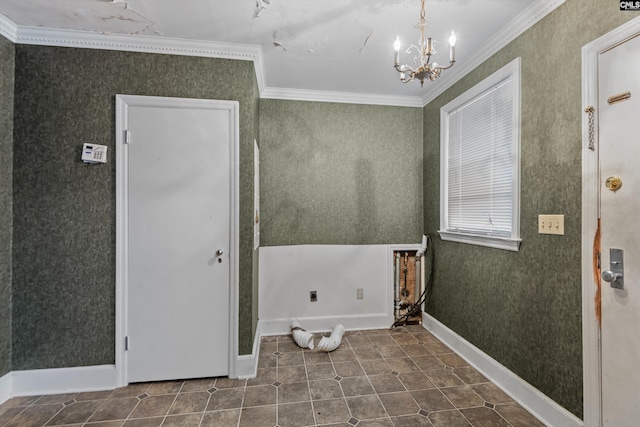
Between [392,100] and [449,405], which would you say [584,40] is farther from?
[449,405]

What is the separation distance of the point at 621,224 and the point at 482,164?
1.16 metres

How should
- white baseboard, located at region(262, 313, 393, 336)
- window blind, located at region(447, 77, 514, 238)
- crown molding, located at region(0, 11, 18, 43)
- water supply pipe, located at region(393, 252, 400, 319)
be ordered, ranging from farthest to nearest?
Result: water supply pipe, located at region(393, 252, 400, 319), white baseboard, located at region(262, 313, 393, 336), window blind, located at region(447, 77, 514, 238), crown molding, located at region(0, 11, 18, 43)

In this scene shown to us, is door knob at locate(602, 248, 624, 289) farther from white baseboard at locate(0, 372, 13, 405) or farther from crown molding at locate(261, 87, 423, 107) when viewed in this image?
white baseboard at locate(0, 372, 13, 405)

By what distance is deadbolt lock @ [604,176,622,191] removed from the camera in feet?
4.57

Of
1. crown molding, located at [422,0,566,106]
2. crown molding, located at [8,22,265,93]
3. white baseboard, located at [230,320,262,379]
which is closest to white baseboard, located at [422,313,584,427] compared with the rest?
white baseboard, located at [230,320,262,379]

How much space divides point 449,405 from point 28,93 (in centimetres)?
370

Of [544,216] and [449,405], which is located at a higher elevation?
[544,216]

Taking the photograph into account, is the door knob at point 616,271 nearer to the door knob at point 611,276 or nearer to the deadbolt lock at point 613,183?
the door knob at point 611,276

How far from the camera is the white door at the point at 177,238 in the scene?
7.16 feet

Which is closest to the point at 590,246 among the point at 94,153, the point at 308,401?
the point at 308,401

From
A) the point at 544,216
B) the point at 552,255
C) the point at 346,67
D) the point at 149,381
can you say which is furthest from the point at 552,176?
the point at 149,381

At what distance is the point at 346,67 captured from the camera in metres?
2.63

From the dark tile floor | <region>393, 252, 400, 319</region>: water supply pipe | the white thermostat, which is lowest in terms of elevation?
the dark tile floor

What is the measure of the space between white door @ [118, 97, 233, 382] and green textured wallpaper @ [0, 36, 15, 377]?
77cm
